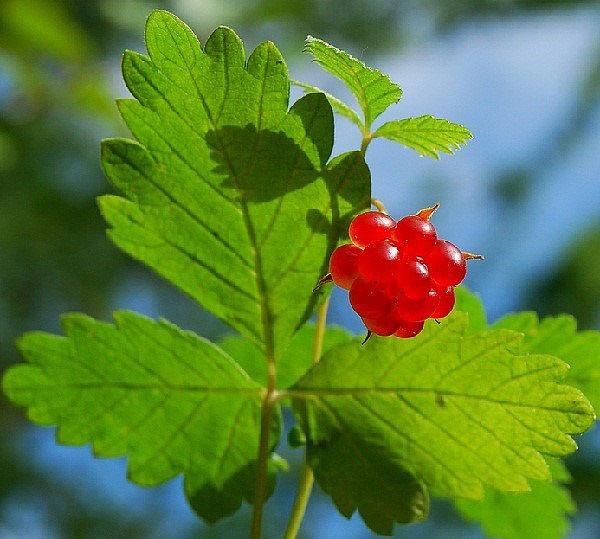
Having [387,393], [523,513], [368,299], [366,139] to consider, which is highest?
[366,139]

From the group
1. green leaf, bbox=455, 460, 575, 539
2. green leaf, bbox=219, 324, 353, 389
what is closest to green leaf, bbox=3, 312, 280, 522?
green leaf, bbox=219, 324, 353, 389

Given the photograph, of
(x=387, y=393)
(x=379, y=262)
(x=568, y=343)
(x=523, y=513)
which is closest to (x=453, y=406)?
(x=387, y=393)

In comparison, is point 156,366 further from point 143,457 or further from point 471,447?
point 471,447

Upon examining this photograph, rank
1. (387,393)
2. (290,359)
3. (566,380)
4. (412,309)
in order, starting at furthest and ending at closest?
(290,359) < (566,380) < (387,393) < (412,309)

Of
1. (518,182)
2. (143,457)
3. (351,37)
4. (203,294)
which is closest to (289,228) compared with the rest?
(203,294)

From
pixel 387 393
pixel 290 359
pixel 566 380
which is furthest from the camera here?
pixel 290 359

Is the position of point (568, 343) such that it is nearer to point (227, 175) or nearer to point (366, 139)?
point (366, 139)

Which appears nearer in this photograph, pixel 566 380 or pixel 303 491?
pixel 303 491

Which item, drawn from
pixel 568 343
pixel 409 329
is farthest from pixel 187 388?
pixel 568 343

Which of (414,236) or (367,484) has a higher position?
(414,236)
